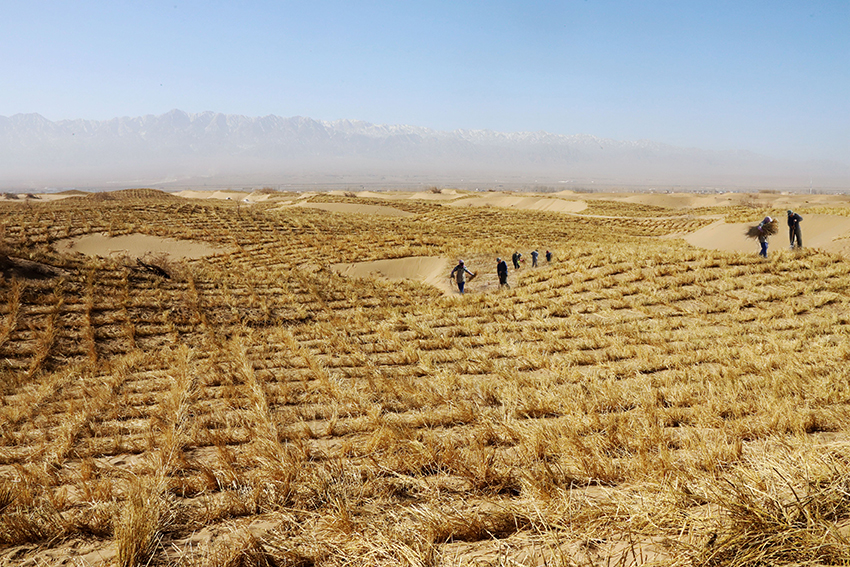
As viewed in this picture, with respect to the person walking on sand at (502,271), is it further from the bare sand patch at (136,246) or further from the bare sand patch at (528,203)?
the bare sand patch at (528,203)

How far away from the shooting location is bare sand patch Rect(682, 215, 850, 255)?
51.7 feet

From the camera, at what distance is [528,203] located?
65.2m

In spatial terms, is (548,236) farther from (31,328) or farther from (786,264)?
(31,328)

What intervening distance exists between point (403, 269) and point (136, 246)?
1565 cm

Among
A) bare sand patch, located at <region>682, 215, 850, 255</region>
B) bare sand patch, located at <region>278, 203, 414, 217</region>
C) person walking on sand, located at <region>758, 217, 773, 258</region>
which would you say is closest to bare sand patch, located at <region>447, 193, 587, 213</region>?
bare sand patch, located at <region>278, 203, 414, 217</region>

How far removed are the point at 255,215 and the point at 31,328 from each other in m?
25.3

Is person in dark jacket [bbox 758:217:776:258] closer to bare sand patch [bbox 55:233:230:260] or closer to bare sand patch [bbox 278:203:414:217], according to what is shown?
bare sand patch [bbox 55:233:230:260]

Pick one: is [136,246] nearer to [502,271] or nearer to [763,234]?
[502,271]

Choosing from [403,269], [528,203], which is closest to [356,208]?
[528,203]

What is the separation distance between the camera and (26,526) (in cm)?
274

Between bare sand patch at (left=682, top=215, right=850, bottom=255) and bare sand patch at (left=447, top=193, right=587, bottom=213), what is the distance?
31589mm

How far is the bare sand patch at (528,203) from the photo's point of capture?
194 feet

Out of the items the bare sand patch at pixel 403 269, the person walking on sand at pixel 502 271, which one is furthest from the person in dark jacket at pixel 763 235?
the bare sand patch at pixel 403 269

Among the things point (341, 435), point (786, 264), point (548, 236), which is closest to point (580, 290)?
point (786, 264)
